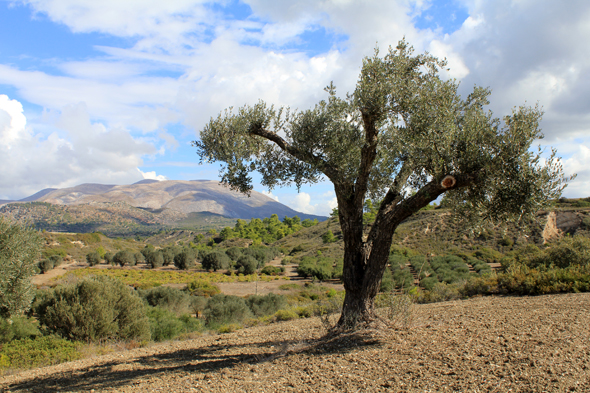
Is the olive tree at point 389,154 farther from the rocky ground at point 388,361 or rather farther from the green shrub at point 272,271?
the green shrub at point 272,271

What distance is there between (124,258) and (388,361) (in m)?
62.9

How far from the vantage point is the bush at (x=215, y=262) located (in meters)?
54.5

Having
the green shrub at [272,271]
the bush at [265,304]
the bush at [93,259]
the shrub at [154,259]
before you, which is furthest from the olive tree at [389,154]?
the bush at [93,259]

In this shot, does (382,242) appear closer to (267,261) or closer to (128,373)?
(128,373)

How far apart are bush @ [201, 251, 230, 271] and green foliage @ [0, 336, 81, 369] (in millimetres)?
44235

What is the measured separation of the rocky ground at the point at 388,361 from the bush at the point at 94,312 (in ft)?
12.1

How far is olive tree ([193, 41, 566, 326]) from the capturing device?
6062 millimetres

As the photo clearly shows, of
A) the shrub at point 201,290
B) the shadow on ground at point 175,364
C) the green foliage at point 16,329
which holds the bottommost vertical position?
the shrub at point 201,290

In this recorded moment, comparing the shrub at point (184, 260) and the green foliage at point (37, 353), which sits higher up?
the green foliage at point (37, 353)

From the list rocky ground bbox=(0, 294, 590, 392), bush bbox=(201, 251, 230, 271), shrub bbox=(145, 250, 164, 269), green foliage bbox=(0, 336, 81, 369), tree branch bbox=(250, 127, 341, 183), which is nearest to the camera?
rocky ground bbox=(0, 294, 590, 392)

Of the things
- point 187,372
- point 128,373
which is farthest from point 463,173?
point 128,373

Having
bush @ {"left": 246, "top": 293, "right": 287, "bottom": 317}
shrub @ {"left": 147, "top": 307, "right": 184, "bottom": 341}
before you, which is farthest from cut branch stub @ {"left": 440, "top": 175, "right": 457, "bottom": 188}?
bush @ {"left": 246, "top": 293, "right": 287, "bottom": 317}

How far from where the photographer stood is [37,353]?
32.4 feet

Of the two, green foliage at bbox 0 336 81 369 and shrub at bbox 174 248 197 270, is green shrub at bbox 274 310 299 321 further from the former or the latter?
A: shrub at bbox 174 248 197 270
